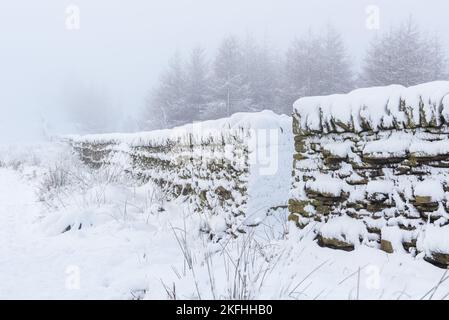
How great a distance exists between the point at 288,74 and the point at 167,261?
23.2 m

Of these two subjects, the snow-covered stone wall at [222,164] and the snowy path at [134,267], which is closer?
the snowy path at [134,267]

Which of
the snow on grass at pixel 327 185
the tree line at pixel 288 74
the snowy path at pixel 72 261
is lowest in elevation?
the snowy path at pixel 72 261

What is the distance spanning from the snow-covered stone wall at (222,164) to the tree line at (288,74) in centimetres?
1518

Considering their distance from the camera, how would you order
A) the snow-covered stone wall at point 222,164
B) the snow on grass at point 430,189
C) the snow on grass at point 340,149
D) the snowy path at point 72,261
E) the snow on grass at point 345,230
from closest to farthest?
the snow on grass at point 430,189
the snowy path at point 72,261
the snow on grass at point 345,230
the snow on grass at point 340,149
the snow-covered stone wall at point 222,164

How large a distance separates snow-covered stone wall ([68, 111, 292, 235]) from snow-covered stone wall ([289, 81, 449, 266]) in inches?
22.2

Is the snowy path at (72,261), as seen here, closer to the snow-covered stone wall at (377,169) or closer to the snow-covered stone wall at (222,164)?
the snow-covered stone wall at (222,164)

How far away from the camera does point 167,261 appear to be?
150 inches

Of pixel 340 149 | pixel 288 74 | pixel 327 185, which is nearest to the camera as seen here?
pixel 340 149

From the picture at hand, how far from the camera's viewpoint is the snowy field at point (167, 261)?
105 inches

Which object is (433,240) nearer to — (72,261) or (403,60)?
(72,261)

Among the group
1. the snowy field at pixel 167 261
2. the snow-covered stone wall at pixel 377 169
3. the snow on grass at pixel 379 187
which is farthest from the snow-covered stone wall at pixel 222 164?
the snow on grass at pixel 379 187

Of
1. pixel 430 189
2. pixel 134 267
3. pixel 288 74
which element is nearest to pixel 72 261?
pixel 134 267
